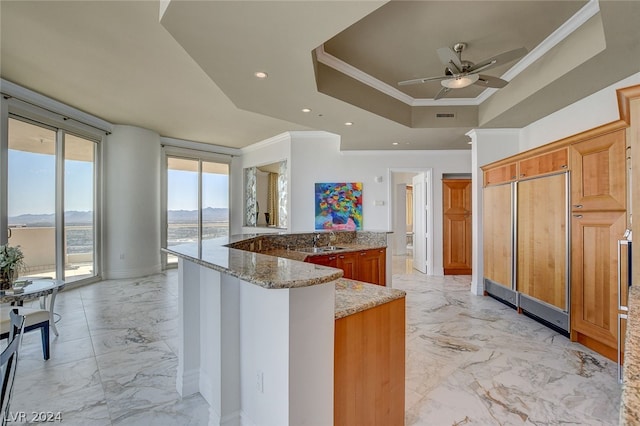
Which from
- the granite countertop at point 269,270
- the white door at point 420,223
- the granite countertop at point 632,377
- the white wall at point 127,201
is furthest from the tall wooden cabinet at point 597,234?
the white wall at point 127,201

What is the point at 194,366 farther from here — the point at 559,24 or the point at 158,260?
the point at 158,260

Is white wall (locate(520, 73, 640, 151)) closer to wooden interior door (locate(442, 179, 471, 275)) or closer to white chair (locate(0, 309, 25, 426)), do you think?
wooden interior door (locate(442, 179, 471, 275))

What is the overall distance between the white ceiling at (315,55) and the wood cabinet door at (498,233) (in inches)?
42.6

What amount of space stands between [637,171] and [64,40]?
4.75m

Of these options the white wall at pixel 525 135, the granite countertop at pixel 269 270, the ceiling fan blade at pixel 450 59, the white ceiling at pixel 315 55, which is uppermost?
the white ceiling at pixel 315 55

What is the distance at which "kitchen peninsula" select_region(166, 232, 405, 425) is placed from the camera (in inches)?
50.9

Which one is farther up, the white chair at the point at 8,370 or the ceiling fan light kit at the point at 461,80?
the ceiling fan light kit at the point at 461,80

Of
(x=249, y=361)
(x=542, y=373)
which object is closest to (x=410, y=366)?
(x=542, y=373)

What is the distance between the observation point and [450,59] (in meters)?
2.64

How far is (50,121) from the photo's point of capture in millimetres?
4672

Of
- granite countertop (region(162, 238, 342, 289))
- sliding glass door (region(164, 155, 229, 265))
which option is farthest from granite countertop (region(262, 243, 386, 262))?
sliding glass door (region(164, 155, 229, 265))

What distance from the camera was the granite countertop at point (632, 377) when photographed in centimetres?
61

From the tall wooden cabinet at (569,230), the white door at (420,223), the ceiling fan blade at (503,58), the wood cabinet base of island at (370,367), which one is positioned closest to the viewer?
the wood cabinet base of island at (370,367)

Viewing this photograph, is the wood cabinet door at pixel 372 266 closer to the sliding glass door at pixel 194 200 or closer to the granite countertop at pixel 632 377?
the granite countertop at pixel 632 377
